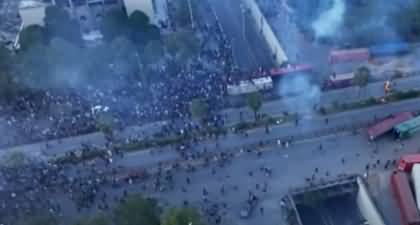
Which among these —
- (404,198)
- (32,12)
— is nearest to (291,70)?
(404,198)

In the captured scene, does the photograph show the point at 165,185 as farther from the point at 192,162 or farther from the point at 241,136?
the point at 241,136

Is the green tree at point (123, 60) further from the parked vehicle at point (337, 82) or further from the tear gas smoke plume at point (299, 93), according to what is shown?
the parked vehicle at point (337, 82)

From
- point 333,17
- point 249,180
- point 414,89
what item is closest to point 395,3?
point 333,17

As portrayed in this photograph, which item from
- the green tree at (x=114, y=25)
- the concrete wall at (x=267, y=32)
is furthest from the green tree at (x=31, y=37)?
the concrete wall at (x=267, y=32)

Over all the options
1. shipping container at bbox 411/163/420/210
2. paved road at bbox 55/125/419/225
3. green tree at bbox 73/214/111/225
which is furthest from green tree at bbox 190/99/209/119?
shipping container at bbox 411/163/420/210

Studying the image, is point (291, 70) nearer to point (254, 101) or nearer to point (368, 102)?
point (254, 101)
